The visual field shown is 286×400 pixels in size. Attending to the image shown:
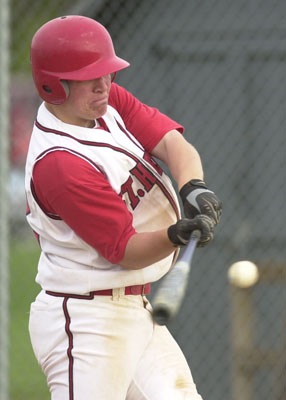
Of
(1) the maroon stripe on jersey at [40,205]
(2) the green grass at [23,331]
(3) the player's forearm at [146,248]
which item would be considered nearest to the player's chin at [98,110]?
(1) the maroon stripe on jersey at [40,205]

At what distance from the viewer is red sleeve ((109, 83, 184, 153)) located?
296cm

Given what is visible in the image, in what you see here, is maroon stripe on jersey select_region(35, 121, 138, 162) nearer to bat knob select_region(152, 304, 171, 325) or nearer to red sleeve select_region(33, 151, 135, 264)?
red sleeve select_region(33, 151, 135, 264)

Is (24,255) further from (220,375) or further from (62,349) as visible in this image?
(62,349)

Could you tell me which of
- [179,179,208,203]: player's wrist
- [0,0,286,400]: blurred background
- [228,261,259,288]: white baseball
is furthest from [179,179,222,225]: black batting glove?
[0,0,286,400]: blurred background

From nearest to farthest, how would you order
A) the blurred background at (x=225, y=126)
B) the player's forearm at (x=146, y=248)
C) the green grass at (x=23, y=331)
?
the player's forearm at (x=146, y=248) → the blurred background at (x=225, y=126) → the green grass at (x=23, y=331)

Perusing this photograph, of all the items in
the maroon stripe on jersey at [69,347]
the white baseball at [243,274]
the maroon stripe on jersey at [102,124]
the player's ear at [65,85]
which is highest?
the player's ear at [65,85]

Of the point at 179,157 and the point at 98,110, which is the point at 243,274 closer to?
the point at 179,157

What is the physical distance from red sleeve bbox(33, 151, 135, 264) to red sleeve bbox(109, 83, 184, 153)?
15.2 inches

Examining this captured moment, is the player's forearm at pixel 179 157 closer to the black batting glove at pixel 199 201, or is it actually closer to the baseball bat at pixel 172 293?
the black batting glove at pixel 199 201

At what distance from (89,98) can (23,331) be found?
6.34 m

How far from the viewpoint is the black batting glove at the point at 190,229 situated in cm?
243

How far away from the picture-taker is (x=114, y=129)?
2834 mm

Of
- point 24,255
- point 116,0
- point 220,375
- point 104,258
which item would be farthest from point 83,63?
point 24,255

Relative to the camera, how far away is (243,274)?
5.04 meters
